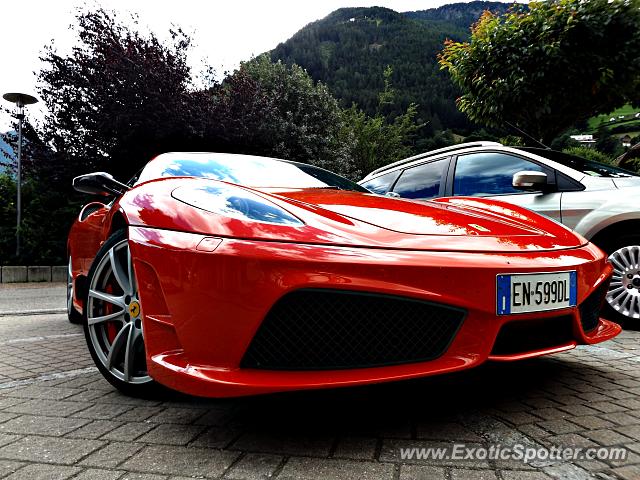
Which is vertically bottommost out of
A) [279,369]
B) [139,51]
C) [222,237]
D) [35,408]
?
[35,408]

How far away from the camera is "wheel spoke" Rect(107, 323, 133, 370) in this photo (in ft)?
6.49

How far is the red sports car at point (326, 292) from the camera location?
4.65 ft

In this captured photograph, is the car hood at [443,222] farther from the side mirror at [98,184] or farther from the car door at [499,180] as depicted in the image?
the car door at [499,180]

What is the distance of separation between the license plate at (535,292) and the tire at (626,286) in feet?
6.45

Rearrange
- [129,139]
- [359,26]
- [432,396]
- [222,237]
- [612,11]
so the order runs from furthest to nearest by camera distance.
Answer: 1. [359,26]
2. [129,139]
3. [612,11]
4. [432,396]
5. [222,237]

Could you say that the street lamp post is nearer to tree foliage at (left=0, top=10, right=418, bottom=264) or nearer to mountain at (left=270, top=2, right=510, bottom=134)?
tree foliage at (left=0, top=10, right=418, bottom=264)

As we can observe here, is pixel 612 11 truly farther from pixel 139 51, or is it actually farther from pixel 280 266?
pixel 139 51

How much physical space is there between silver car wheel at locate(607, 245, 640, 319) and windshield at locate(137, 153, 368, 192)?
6.76 ft

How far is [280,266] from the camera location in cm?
140

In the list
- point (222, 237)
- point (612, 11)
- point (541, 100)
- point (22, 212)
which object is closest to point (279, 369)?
point (222, 237)

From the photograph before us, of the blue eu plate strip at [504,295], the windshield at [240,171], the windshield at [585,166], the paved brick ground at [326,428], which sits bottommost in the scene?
the paved brick ground at [326,428]

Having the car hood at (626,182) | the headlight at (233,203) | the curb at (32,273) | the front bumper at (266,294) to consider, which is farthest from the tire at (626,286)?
the curb at (32,273)

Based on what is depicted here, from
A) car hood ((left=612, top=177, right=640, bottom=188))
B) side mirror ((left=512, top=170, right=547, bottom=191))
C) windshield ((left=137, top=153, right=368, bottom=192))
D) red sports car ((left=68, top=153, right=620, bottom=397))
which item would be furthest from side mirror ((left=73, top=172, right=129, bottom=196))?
car hood ((left=612, top=177, right=640, bottom=188))

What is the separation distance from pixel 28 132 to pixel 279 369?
11.3m
